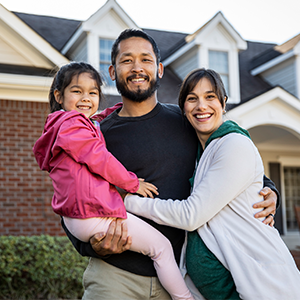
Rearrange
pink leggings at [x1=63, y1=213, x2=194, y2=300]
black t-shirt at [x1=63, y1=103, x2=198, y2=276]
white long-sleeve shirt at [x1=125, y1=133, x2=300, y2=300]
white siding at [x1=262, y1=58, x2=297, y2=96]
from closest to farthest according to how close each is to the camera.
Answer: white long-sleeve shirt at [x1=125, y1=133, x2=300, y2=300]
pink leggings at [x1=63, y1=213, x2=194, y2=300]
black t-shirt at [x1=63, y1=103, x2=198, y2=276]
white siding at [x1=262, y1=58, x2=297, y2=96]

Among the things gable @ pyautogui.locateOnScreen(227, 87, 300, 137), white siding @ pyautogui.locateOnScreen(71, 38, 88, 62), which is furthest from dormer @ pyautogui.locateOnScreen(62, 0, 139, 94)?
gable @ pyautogui.locateOnScreen(227, 87, 300, 137)

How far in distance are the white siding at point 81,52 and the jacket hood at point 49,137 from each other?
22.7 feet

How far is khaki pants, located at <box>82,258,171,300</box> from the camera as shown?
7.47ft

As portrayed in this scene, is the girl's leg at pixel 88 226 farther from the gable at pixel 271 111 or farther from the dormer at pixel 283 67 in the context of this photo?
the dormer at pixel 283 67

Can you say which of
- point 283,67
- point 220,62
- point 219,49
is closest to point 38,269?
point 220,62

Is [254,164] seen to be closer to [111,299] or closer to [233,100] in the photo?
[111,299]

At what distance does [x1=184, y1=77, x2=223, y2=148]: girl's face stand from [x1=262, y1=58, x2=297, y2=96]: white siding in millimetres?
9327

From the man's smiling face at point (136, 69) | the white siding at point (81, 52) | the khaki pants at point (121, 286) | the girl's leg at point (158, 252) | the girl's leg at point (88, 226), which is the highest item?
the white siding at point (81, 52)

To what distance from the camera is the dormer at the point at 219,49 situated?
998cm

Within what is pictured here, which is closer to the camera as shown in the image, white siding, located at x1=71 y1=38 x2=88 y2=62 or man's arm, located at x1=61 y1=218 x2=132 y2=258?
man's arm, located at x1=61 y1=218 x2=132 y2=258

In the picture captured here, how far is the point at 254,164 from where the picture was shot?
2.06m

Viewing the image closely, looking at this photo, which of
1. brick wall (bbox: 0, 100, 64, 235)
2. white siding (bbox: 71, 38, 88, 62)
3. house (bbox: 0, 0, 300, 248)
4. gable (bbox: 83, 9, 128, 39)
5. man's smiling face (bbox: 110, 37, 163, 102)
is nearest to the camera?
man's smiling face (bbox: 110, 37, 163, 102)

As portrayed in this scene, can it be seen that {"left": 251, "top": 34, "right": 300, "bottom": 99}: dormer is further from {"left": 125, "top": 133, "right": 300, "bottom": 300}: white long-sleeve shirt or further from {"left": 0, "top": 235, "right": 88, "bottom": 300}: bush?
{"left": 125, "top": 133, "right": 300, "bottom": 300}: white long-sleeve shirt

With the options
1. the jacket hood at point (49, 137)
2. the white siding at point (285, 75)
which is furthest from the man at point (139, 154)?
the white siding at point (285, 75)
